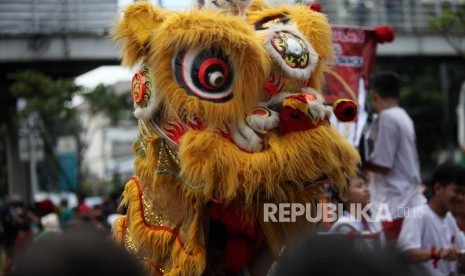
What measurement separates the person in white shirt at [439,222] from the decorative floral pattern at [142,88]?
2167mm

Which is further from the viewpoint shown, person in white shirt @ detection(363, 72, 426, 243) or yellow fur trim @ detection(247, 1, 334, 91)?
person in white shirt @ detection(363, 72, 426, 243)

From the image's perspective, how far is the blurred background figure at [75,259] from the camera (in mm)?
2256

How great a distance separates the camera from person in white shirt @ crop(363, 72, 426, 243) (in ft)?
21.7

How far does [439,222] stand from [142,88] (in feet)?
8.13

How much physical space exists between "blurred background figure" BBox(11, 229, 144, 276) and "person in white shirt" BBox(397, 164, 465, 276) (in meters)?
3.99

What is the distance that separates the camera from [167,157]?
4598mm

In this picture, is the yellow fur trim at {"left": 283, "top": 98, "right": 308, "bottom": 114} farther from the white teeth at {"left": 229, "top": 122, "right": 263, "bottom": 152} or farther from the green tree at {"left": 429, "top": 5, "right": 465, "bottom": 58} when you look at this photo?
the green tree at {"left": 429, "top": 5, "right": 465, "bottom": 58}

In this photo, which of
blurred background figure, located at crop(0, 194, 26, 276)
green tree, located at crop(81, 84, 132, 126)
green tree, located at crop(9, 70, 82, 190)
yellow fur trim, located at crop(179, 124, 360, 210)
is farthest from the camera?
green tree, located at crop(81, 84, 132, 126)

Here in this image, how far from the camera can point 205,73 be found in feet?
14.9

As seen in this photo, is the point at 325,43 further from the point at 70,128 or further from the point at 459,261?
the point at 70,128

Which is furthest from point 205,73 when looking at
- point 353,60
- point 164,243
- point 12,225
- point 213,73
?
point 12,225

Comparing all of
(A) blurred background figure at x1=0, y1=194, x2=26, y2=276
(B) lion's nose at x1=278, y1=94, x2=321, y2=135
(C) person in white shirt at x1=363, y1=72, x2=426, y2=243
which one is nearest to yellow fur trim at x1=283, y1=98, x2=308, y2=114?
(B) lion's nose at x1=278, y1=94, x2=321, y2=135

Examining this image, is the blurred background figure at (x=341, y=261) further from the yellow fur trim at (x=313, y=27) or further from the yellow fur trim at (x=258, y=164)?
the yellow fur trim at (x=313, y=27)

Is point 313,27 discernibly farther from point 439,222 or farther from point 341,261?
point 341,261
